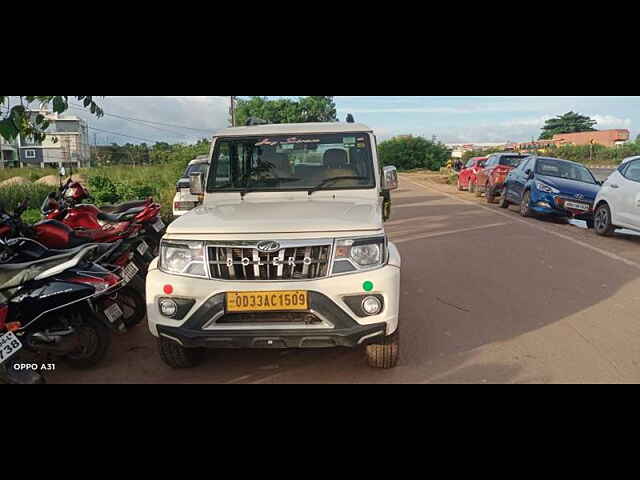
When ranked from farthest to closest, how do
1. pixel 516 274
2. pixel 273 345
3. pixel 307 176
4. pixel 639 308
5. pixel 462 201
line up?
pixel 462 201 → pixel 516 274 → pixel 639 308 → pixel 307 176 → pixel 273 345

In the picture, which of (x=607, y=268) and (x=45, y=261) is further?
(x=607, y=268)

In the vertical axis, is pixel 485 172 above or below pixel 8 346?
above

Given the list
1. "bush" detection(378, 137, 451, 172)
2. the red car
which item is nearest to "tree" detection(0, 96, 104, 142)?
the red car

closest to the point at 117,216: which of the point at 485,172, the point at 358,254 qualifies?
the point at 358,254

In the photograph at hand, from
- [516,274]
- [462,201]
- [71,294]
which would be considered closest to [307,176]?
[71,294]

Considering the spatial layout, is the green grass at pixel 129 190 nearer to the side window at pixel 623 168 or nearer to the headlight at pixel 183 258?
the headlight at pixel 183 258

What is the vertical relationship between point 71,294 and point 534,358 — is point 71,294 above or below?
above

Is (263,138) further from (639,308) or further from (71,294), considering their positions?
(639,308)

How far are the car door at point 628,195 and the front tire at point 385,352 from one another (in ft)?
23.6

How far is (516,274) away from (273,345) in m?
4.61

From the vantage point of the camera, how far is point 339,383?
3938mm

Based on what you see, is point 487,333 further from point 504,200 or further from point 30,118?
point 504,200

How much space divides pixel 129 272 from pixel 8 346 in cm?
151

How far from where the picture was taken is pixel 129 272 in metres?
5.05
